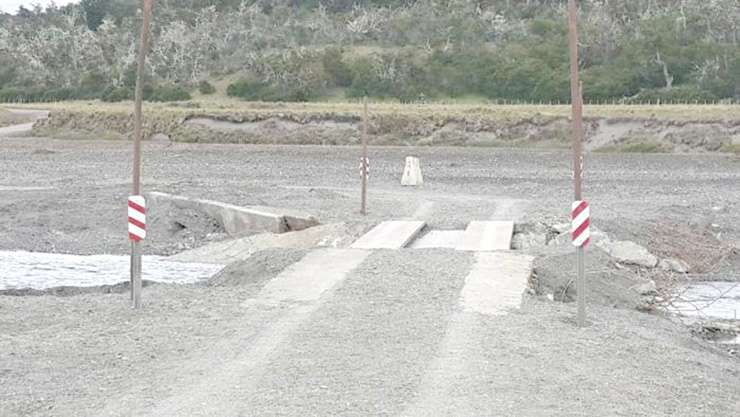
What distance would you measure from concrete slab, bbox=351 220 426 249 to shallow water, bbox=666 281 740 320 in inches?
162

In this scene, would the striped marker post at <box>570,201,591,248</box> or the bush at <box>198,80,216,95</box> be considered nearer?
the striped marker post at <box>570,201,591,248</box>

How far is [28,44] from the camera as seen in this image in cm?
9344

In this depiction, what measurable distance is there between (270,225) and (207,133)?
1218 inches

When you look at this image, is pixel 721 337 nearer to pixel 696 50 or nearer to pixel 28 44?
pixel 696 50

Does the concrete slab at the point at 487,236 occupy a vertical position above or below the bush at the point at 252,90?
below

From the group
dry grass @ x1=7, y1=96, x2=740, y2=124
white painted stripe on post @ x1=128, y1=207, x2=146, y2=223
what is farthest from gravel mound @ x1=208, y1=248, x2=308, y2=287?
dry grass @ x1=7, y1=96, x2=740, y2=124

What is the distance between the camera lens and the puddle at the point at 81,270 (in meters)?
17.0

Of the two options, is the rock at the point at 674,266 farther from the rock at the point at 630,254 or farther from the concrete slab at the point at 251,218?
the concrete slab at the point at 251,218

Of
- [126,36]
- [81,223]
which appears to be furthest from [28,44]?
[81,223]

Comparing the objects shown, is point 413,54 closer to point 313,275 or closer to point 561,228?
point 561,228

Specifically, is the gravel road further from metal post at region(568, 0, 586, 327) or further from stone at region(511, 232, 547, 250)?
stone at region(511, 232, 547, 250)

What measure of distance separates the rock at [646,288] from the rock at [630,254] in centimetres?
141

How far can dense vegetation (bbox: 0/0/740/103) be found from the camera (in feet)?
224

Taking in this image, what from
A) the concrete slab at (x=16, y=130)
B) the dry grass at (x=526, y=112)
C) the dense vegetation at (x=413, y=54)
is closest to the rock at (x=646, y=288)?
the dry grass at (x=526, y=112)
